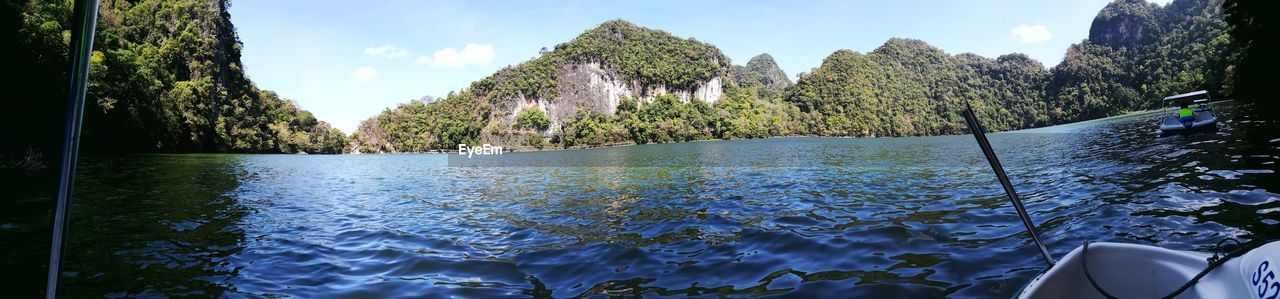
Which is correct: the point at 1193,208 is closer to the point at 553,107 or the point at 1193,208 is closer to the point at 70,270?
the point at 70,270

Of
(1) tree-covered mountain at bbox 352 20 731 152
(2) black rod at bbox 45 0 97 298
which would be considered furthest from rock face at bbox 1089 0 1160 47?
(2) black rod at bbox 45 0 97 298

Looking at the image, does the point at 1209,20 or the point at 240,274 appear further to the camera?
the point at 1209,20

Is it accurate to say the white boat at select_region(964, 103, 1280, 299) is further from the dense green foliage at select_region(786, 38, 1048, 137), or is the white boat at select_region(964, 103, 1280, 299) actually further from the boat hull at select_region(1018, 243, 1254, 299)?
the dense green foliage at select_region(786, 38, 1048, 137)

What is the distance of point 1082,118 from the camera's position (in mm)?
142000

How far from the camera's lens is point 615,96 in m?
→ 174

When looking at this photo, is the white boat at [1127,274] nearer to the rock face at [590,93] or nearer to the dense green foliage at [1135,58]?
the dense green foliage at [1135,58]

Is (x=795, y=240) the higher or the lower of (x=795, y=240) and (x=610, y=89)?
the lower

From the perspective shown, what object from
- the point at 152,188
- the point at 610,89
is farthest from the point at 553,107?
the point at 152,188

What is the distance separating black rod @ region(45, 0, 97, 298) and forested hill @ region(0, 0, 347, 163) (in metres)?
0.07

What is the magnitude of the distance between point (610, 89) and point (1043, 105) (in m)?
129

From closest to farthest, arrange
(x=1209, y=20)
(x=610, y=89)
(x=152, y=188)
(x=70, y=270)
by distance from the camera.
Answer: (x=70, y=270) < (x=152, y=188) < (x=1209, y=20) < (x=610, y=89)

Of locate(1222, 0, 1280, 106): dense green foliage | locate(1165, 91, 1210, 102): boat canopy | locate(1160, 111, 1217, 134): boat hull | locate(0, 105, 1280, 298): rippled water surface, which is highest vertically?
locate(1222, 0, 1280, 106): dense green foliage

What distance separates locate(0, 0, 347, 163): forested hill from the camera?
27469mm


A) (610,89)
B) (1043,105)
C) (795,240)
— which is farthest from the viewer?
(610,89)
